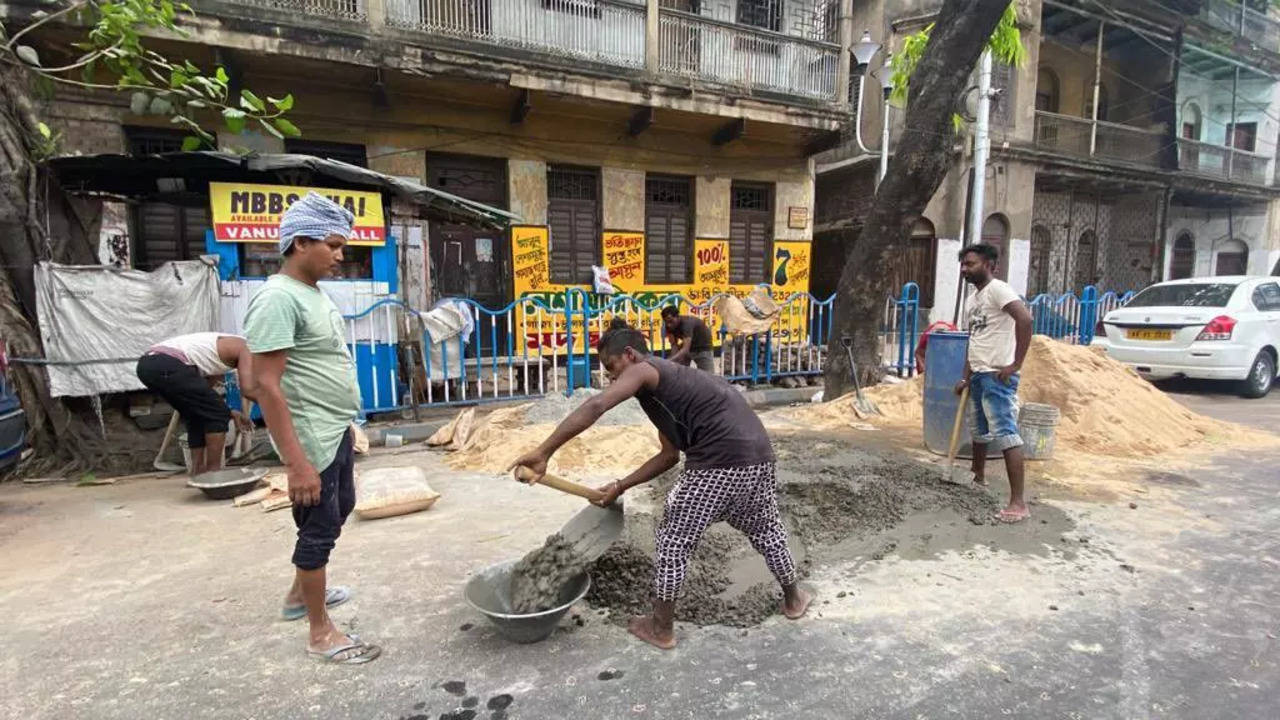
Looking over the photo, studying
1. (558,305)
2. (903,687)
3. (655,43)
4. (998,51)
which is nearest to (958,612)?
(903,687)

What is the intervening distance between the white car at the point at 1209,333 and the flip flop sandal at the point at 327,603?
10.7m

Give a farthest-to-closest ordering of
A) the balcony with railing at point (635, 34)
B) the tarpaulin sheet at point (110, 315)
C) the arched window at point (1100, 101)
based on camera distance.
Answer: the arched window at point (1100, 101)
the balcony with railing at point (635, 34)
the tarpaulin sheet at point (110, 315)

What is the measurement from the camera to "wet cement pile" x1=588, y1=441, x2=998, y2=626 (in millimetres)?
3133

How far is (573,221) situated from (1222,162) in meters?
21.2

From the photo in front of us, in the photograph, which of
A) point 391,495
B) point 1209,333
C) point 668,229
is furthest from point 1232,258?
point 391,495

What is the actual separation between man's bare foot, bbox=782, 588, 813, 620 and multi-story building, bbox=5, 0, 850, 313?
592 centimetres

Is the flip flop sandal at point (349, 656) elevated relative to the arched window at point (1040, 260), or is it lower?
lower

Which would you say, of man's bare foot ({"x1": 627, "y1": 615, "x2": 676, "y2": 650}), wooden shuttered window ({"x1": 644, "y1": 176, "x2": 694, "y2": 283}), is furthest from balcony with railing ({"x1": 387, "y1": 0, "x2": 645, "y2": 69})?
man's bare foot ({"x1": 627, "y1": 615, "x2": 676, "y2": 650})

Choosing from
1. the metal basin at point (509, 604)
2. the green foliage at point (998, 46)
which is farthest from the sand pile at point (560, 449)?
the green foliage at point (998, 46)

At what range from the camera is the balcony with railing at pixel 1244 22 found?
17938 mm

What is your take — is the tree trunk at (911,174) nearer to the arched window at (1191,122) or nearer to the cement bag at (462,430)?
the cement bag at (462,430)

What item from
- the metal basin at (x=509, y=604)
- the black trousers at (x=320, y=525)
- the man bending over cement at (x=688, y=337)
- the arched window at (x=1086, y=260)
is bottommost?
the metal basin at (x=509, y=604)

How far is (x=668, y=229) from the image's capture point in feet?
37.7

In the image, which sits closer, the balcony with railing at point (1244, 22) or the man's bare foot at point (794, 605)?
the man's bare foot at point (794, 605)
